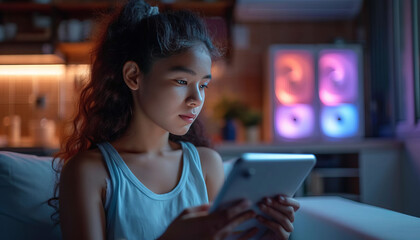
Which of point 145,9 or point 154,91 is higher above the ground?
point 145,9

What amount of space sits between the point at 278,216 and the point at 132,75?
44cm

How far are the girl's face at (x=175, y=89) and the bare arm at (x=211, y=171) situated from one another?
7.1 inches

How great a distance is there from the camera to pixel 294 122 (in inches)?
123

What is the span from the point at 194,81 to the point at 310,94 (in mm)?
2418

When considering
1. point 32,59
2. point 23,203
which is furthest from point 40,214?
point 32,59

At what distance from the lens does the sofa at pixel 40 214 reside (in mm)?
902

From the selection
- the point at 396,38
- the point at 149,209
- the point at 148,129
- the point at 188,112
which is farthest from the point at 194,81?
the point at 396,38

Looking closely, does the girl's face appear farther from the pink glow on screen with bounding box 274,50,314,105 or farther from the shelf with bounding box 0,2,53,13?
the shelf with bounding box 0,2,53,13

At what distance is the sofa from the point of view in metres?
0.90

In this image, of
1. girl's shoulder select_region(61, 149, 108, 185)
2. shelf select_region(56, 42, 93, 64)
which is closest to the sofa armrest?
girl's shoulder select_region(61, 149, 108, 185)

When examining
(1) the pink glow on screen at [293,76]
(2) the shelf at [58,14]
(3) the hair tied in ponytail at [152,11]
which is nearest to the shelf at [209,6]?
(2) the shelf at [58,14]

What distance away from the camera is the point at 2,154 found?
1009 mm

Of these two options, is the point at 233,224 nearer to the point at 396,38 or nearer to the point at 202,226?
the point at 202,226

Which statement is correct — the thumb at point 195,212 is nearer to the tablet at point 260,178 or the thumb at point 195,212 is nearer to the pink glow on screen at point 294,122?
the tablet at point 260,178
